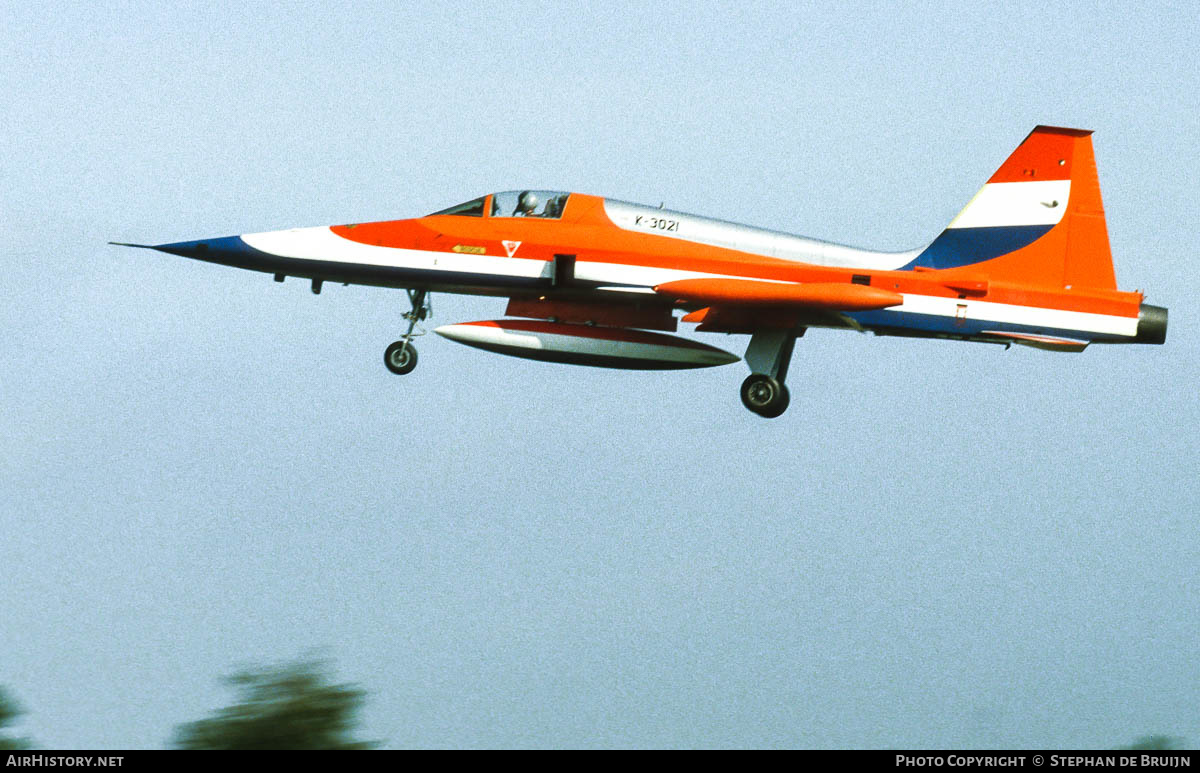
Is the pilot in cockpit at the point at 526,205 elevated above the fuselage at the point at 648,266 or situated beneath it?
elevated above

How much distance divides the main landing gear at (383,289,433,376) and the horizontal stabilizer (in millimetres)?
4545

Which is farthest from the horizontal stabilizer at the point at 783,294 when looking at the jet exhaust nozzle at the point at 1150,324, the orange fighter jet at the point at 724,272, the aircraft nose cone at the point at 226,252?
the aircraft nose cone at the point at 226,252

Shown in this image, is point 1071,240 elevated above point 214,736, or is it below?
Result: above

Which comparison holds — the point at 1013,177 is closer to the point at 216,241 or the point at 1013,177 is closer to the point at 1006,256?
the point at 1006,256

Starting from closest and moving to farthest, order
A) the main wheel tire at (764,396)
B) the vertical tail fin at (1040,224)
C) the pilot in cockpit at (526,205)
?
the vertical tail fin at (1040,224) → the main wheel tire at (764,396) → the pilot in cockpit at (526,205)

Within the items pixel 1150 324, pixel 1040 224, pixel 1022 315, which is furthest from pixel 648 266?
pixel 1150 324

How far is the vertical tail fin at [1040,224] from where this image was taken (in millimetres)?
25625

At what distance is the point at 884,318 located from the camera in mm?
26047

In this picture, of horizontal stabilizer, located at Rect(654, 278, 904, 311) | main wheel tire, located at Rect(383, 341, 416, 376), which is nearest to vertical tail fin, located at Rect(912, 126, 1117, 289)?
horizontal stabilizer, located at Rect(654, 278, 904, 311)

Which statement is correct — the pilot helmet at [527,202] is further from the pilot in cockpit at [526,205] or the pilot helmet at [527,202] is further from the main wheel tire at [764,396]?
the main wheel tire at [764,396]

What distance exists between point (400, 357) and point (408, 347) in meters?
0.23

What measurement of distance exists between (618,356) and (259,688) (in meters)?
7.71
